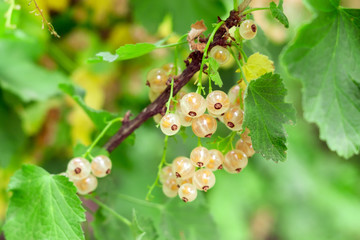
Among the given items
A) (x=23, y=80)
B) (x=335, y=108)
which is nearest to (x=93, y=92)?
(x=23, y=80)

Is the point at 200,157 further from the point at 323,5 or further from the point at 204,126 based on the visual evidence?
the point at 323,5

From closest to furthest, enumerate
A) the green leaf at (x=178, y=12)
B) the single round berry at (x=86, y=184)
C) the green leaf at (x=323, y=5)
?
the green leaf at (x=323, y=5)
the single round berry at (x=86, y=184)
the green leaf at (x=178, y=12)

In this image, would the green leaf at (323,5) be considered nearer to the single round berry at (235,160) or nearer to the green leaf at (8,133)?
the single round berry at (235,160)

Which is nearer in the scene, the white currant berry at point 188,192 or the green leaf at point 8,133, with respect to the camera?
the white currant berry at point 188,192

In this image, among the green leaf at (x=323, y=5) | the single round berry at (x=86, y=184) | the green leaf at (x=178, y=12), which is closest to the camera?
the green leaf at (x=323, y=5)

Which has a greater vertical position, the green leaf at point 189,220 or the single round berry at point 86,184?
the single round berry at point 86,184

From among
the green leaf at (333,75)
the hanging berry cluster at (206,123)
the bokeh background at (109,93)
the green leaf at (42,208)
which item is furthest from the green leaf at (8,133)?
the green leaf at (333,75)

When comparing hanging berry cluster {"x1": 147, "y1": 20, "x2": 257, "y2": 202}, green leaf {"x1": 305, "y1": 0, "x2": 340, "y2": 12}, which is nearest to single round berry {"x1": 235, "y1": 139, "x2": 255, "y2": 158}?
hanging berry cluster {"x1": 147, "y1": 20, "x2": 257, "y2": 202}

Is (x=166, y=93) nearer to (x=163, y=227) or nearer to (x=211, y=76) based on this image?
(x=211, y=76)

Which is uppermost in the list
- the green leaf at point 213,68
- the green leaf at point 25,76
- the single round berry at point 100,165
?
the green leaf at point 213,68
